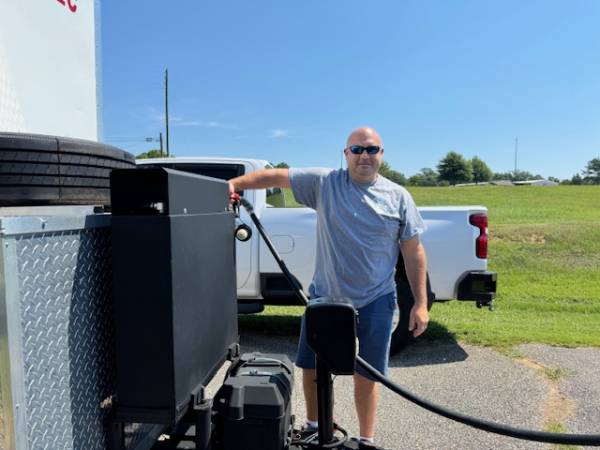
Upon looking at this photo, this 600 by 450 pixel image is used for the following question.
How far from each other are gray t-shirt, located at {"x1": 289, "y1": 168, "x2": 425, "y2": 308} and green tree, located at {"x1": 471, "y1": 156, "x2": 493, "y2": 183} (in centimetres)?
12777

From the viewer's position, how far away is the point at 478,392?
170 inches

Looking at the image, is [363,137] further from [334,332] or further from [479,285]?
[479,285]

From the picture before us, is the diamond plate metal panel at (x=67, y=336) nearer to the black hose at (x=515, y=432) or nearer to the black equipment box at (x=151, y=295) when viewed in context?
the black equipment box at (x=151, y=295)

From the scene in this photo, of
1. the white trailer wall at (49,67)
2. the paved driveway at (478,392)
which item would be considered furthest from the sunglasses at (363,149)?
the paved driveway at (478,392)

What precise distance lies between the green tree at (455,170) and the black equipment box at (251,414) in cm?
12190

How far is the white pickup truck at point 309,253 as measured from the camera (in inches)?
207

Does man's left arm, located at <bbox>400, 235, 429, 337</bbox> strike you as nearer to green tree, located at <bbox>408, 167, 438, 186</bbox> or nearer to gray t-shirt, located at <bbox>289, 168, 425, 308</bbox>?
gray t-shirt, located at <bbox>289, 168, 425, 308</bbox>

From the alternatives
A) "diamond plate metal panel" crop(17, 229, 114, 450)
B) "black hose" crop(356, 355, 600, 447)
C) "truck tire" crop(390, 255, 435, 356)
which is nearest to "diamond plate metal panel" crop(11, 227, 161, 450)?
"diamond plate metal panel" crop(17, 229, 114, 450)

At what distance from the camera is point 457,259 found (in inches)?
209

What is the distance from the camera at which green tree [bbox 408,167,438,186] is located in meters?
98.3

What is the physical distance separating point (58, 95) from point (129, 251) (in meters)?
1.87

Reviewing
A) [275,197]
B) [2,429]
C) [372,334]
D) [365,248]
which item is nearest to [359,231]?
[365,248]

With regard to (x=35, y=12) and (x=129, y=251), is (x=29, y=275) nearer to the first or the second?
(x=129, y=251)

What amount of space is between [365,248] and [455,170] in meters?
123
